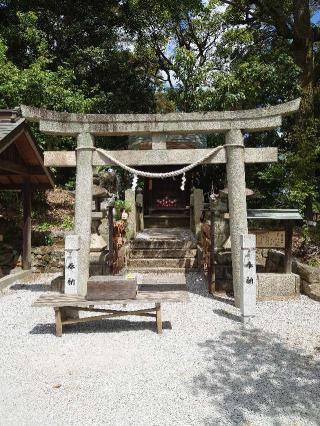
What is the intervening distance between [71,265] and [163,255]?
201 inches

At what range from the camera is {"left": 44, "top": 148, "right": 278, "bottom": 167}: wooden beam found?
21.4 feet

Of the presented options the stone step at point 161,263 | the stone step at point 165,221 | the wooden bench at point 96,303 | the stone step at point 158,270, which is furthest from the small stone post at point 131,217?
the wooden bench at point 96,303

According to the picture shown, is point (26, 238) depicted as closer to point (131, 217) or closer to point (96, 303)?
point (131, 217)

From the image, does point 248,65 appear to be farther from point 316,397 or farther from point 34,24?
point 316,397

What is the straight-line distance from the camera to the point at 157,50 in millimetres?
18875

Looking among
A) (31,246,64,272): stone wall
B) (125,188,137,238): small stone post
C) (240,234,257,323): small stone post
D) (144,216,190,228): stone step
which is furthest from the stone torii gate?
A: (144,216,190,228): stone step

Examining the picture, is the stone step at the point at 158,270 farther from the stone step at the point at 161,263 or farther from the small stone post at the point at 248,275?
the small stone post at the point at 248,275

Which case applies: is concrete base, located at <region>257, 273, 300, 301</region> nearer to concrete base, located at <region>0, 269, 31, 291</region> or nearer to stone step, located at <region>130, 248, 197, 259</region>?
stone step, located at <region>130, 248, 197, 259</region>

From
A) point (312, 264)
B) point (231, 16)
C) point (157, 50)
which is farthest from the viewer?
point (157, 50)

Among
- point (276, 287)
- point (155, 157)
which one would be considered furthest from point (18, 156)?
point (276, 287)

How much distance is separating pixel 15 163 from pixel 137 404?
7631 mm

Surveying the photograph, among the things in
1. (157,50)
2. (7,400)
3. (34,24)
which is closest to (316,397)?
(7,400)

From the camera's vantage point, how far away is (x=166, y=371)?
163 inches

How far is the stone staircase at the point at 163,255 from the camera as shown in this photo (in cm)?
1023
